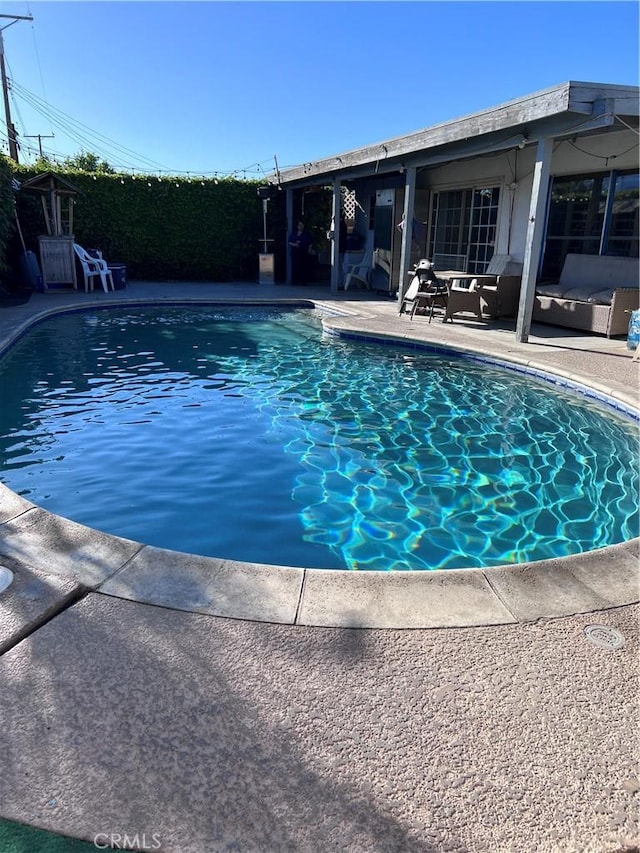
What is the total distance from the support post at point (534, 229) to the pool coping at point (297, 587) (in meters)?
5.33

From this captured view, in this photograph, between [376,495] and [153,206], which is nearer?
[376,495]

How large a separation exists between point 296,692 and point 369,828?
46 centimetres

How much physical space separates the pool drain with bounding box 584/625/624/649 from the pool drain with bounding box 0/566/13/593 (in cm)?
210

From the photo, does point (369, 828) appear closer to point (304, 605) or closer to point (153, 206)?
point (304, 605)

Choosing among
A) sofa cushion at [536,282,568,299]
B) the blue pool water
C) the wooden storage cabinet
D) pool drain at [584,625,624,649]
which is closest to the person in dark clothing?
the wooden storage cabinet

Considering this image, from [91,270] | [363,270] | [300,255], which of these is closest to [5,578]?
[91,270]

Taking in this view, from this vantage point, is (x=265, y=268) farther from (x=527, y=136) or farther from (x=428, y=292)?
(x=527, y=136)

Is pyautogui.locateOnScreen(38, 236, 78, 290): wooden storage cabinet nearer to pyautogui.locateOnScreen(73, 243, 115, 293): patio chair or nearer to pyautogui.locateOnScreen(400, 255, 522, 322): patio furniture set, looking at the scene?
pyautogui.locateOnScreen(73, 243, 115, 293): patio chair

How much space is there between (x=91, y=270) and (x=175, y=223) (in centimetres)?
309

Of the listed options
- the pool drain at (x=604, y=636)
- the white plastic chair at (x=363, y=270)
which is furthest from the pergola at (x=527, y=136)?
the pool drain at (x=604, y=636)

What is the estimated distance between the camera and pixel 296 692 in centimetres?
173

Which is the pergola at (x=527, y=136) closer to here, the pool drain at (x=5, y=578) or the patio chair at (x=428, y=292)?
the patio chair at (x=428, y=292)

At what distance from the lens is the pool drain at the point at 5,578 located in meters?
2.20

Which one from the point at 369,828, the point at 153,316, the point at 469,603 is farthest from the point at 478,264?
the point at 369,828
